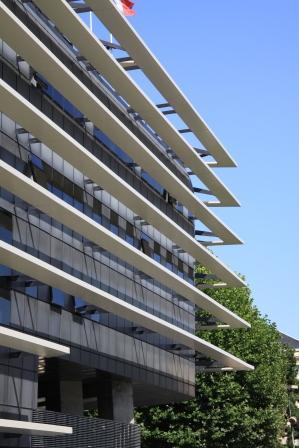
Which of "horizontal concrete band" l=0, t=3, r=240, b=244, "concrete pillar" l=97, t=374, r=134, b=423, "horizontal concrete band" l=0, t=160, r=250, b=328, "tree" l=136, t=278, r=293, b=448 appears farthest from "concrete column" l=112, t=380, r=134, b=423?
"tree" l=136, t=278, r=293, b=448

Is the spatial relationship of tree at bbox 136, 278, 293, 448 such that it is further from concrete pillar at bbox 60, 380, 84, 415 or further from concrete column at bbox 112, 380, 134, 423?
concrete pillar at bbox 60, 380, 84, 415

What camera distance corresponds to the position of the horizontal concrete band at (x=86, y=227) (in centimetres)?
3394

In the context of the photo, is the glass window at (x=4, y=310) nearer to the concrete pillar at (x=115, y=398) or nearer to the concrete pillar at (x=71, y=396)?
the concrete pillar at (x=71, y=396)

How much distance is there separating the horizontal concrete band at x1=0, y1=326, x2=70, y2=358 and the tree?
34.6m

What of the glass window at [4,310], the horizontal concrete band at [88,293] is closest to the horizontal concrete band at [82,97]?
the horizontal concrete band at [88,293]

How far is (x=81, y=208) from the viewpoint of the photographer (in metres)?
42.9

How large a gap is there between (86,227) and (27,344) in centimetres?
737

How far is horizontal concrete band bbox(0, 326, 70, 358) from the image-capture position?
31.8m

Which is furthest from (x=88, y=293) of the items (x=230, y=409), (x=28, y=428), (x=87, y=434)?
(x=230, y=409)

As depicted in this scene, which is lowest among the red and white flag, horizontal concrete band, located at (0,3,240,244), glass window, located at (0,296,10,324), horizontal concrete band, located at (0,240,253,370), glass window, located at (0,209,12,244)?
glass window, located at (0,296,10,324)

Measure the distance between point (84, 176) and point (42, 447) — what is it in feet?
41.5

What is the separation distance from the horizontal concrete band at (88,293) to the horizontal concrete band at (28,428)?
556cm

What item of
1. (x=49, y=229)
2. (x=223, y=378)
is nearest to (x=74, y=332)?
(x=49, y=229)

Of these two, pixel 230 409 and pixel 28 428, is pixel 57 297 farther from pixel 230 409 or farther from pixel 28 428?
pixel 230 409
